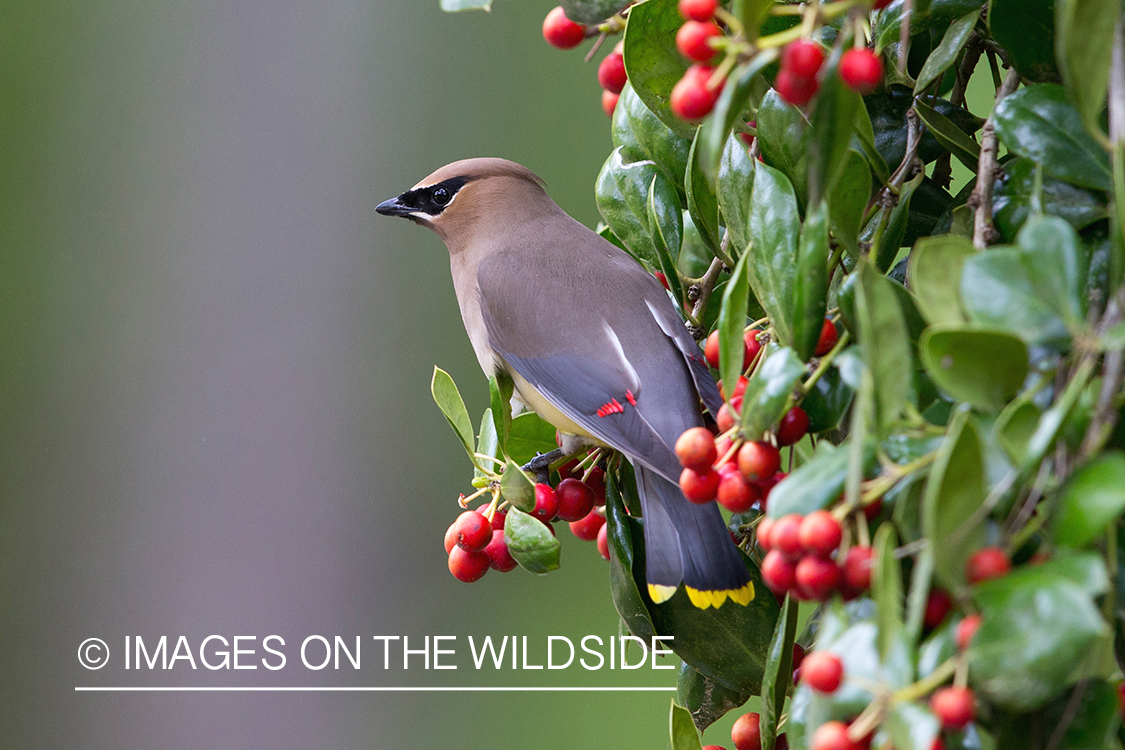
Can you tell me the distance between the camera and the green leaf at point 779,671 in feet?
2.48

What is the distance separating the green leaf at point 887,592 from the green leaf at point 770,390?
0.50ft

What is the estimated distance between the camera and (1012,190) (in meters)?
0.70

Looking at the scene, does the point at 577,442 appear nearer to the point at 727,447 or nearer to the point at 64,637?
the point at 727,447

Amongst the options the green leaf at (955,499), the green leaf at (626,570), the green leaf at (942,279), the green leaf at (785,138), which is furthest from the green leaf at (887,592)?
the green leaf at (626,570)

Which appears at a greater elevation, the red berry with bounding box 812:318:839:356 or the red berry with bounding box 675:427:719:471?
the red berry with bounding box 812:318:839:356

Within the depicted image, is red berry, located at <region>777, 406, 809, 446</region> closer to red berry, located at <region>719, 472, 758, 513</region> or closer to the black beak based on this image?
red berry, located at <region>719, 472, 758, 513</region>

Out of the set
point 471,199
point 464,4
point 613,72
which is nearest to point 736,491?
point 464,4

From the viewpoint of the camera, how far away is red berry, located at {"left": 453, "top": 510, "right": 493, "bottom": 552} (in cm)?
106

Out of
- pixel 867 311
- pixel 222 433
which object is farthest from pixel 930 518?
pixel 222 433

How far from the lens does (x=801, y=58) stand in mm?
546

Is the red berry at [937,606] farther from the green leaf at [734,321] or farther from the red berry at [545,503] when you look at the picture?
the red berry at [545,503]

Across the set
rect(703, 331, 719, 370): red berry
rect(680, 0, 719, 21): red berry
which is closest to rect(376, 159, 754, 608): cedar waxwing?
rect(703, 331, 719, 370): red berry

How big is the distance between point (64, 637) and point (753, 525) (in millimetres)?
2580

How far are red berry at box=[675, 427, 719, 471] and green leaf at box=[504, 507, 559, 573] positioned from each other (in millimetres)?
214
